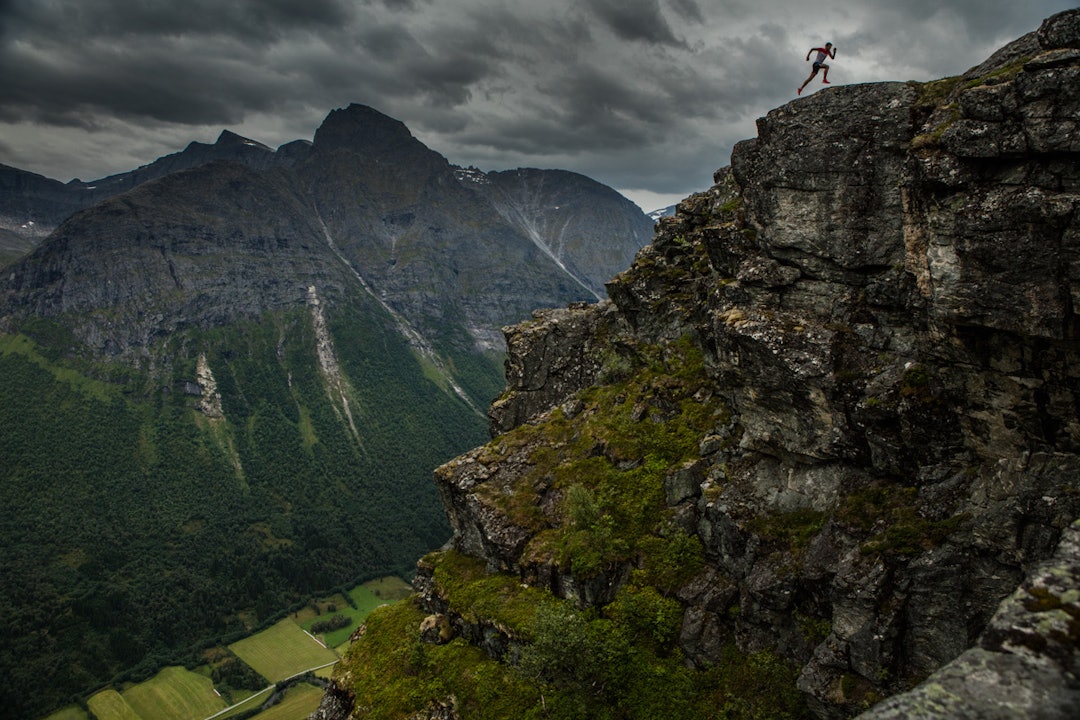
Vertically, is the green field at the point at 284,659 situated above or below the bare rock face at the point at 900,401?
below

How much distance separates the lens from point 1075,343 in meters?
22.3

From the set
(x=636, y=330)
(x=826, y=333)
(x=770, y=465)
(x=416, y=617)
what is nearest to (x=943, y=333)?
(x=826, y=333)

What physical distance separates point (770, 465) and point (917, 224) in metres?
15.6

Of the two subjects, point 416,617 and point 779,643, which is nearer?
point 779,643

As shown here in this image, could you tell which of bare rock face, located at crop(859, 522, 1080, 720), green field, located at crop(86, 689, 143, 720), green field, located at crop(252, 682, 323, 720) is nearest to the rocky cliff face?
bare rock face, located at crop(859, 522, 1080, 720)

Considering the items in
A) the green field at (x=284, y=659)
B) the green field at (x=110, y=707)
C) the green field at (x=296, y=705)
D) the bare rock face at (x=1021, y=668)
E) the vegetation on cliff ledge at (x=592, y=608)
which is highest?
the bare rock face at (x=1021, y=668)

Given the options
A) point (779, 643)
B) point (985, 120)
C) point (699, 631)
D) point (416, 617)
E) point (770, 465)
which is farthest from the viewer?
point (416, 617)

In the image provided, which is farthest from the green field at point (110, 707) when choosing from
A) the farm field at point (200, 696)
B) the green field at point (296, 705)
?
the green field at point (296, 705)

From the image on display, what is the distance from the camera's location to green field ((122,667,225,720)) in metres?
166

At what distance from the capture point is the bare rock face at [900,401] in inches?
877

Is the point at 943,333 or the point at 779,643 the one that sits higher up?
the point at 943,333

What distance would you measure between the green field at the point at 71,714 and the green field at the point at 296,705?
179 ft

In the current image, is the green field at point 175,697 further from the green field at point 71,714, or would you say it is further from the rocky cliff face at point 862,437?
the rocky cliff face at point 862,437

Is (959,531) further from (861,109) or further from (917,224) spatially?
(861,109)
